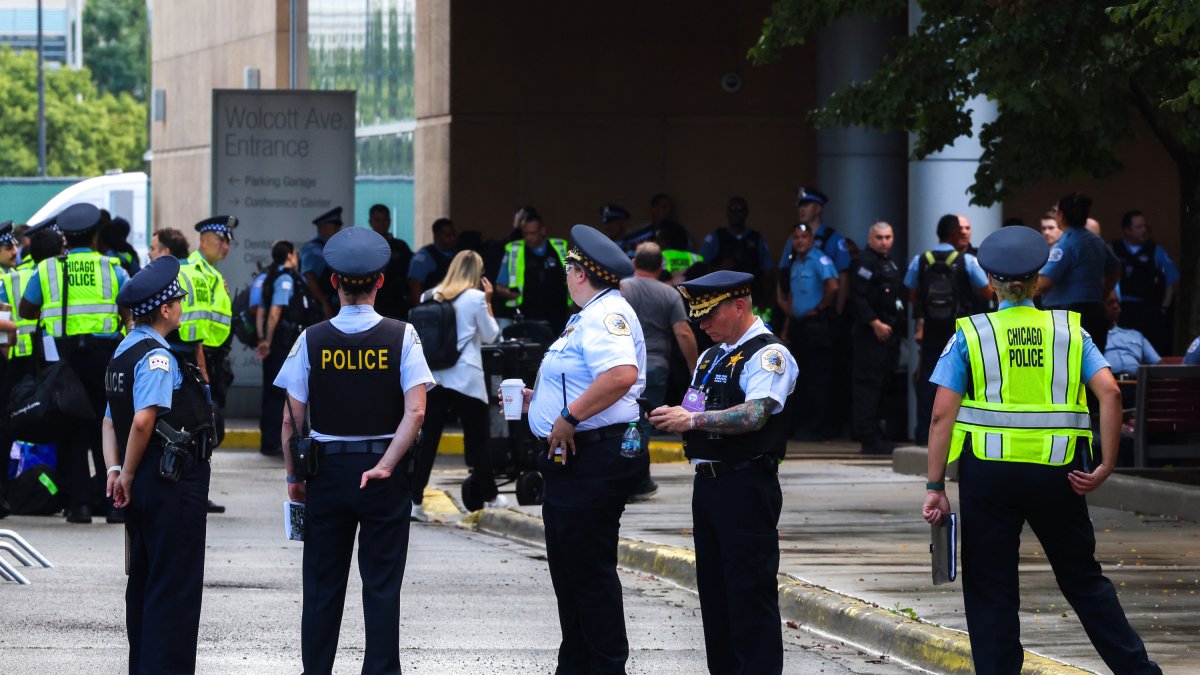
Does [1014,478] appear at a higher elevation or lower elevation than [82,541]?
higher

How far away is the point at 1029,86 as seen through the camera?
13.3m

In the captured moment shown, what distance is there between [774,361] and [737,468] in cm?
42

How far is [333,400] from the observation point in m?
7.80

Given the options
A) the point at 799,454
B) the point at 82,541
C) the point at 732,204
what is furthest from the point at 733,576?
the point at 732,204

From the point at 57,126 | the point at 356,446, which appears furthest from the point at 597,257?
the point at 57,126

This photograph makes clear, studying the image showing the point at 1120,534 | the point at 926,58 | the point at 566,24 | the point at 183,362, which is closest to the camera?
the point at 183,362

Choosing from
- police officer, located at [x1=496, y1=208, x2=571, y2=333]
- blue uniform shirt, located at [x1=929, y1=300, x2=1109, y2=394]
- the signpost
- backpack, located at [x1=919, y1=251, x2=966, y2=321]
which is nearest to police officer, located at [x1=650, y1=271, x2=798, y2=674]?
blue uniform shirt, located at [x1=929, y1=300, x2=1109, y2=394]

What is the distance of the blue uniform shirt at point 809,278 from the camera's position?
18000 millimetres

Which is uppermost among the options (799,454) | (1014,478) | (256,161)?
(256,161)

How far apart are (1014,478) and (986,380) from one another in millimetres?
369

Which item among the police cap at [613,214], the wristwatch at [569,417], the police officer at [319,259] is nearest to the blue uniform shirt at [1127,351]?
the police cap at [613,214]

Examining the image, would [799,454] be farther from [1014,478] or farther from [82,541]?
[1014,478]

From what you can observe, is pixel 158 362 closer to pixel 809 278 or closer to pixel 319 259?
pixel 809 278

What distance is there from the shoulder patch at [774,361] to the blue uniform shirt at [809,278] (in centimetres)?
1042
